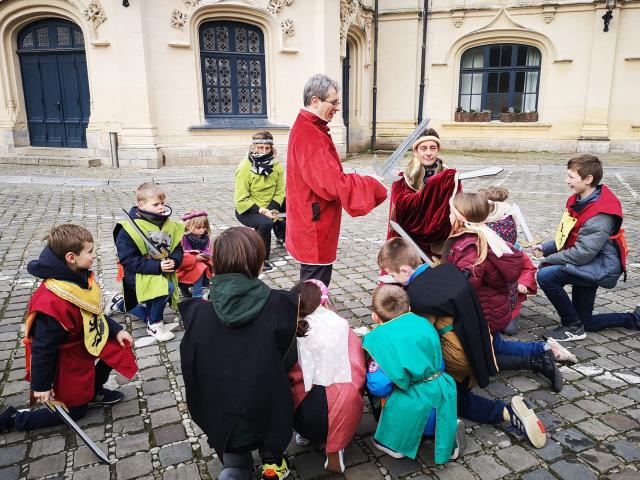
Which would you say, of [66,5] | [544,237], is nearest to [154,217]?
[544,237]

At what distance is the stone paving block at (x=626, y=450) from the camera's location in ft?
8.63

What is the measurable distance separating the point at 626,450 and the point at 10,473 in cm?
314

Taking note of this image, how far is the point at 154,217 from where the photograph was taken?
3.98 m

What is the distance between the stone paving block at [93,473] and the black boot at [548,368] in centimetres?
261

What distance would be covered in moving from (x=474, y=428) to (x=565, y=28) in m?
17.2

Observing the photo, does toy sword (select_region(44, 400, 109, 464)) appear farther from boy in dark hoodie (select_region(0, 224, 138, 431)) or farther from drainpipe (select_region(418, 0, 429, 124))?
drainpipe (select_region(418, 0, 429, 124))

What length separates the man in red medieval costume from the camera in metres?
3.22

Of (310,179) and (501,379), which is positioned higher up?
(310,179)

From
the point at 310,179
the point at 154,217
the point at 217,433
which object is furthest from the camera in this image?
the point at 154,217

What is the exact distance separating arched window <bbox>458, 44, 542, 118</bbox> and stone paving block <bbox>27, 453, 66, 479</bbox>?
17.9 m

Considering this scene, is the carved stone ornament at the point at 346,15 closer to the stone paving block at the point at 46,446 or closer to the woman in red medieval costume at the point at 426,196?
the woman in red medieval costume at the point at 426,196

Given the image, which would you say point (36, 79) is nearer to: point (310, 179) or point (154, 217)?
point (154, 217)

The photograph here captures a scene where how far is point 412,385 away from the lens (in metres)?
2.52

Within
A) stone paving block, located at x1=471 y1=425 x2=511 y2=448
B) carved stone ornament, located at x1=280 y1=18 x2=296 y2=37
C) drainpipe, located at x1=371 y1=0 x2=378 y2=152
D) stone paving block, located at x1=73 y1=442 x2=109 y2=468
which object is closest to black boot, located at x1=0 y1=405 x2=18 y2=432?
stone paving block, located at x1=73 y1=442 x2=109 y2=468
